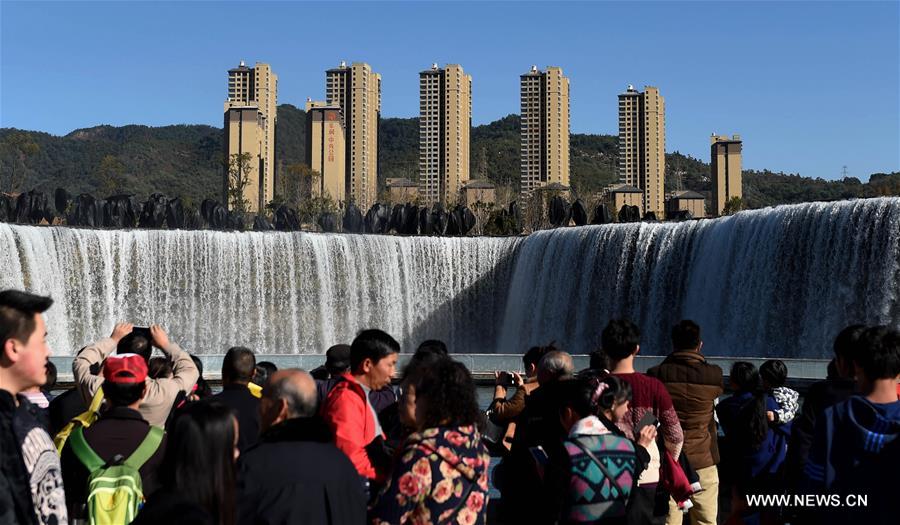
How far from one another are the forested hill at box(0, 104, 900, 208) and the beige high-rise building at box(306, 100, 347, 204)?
35.7ft

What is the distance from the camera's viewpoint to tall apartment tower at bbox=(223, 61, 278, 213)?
90.5 m

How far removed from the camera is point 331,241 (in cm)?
3766

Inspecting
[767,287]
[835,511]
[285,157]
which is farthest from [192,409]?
[285,157]

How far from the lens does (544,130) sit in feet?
334

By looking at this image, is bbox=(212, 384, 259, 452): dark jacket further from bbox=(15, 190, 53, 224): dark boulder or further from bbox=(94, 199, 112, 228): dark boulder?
bbox=(94, 199, 112, 228): dark boulder

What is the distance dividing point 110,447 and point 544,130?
3883 inches

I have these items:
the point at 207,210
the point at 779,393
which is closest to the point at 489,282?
the point at 207,210

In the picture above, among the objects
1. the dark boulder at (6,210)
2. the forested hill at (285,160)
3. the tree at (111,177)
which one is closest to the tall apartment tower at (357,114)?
the forested hill at (285,160)

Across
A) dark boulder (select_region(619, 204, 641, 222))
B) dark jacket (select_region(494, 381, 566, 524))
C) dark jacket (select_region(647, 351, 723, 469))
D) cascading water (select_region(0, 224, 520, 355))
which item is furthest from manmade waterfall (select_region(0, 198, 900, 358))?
dark jacket (select_region(494, 381, 566, 524))

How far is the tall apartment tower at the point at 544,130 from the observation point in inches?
3927

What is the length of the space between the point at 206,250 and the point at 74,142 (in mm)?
105307

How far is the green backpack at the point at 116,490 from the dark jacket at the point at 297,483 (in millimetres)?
708

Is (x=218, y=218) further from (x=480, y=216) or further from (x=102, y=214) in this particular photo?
(x=480, y=216)

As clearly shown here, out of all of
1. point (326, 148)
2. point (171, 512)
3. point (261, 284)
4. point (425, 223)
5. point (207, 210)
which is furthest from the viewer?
point (326, 148)
